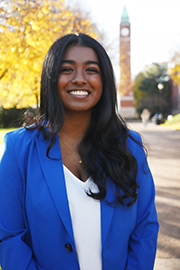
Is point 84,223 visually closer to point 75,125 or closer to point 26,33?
point 75,125

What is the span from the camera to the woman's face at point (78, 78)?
1586 millimetres

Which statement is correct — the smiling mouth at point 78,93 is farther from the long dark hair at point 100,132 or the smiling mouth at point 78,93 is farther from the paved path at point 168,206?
the paved path at point 168,206

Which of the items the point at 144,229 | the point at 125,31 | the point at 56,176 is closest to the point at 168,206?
the point at 144,229

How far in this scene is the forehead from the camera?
159cm

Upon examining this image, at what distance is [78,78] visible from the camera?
157cm

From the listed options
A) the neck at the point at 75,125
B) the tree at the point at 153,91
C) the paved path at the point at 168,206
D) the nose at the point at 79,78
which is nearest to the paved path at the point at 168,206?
the paved path at the point at 168,206

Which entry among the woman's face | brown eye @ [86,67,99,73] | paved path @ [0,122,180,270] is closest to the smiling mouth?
the woman's face

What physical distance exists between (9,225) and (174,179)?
5.71 meters

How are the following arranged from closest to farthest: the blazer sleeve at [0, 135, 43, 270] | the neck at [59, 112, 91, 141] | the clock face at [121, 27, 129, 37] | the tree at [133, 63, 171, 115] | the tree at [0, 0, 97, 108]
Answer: the blazer sleeve at [0, 135, 43, 270]
the neck at [59, 112, 91, 141]
the tree at [0, 0, 97, 108]
the tree at [133, 63, 171, 115]
the clock face at [121, 27, 129, 37]

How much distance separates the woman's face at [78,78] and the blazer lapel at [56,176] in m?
0.27

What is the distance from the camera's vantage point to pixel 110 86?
172 centimetres

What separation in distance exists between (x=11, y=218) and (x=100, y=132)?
77 centimetres

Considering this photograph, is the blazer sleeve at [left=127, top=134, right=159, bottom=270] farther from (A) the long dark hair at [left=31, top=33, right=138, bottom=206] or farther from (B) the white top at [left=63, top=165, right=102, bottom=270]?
(B) the white top at [left=63, top=165, right=102, bottom=270]

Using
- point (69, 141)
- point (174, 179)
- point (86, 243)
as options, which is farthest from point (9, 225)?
point (174, 179)
